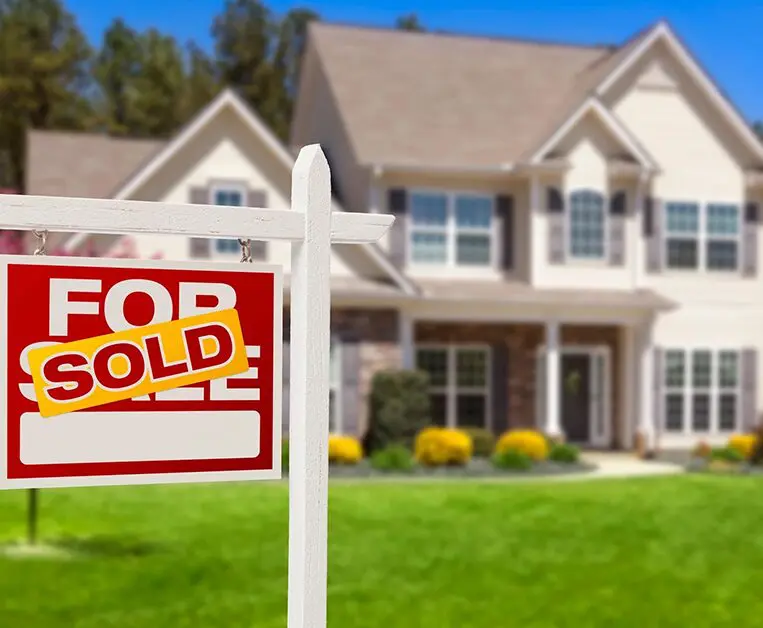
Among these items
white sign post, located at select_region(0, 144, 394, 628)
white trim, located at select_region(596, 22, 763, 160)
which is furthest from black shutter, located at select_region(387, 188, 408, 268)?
white sign post, located at select_region(0, 144, 394, 628)

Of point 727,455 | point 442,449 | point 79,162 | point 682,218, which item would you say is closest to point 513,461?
point 442,449

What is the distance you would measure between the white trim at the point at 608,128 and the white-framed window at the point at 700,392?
4510mm

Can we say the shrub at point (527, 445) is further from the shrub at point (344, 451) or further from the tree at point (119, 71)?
the tree at point (119, 71)

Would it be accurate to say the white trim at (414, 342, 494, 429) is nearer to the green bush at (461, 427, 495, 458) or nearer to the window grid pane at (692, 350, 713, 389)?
the green bush at (461, 427, 495, 458)

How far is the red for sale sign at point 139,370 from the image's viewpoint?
12.8ft

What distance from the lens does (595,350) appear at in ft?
83.5

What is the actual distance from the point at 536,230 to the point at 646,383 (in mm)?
4273

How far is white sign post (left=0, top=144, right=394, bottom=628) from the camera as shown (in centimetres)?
418

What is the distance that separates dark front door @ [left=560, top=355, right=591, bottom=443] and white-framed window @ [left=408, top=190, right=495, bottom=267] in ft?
10.9

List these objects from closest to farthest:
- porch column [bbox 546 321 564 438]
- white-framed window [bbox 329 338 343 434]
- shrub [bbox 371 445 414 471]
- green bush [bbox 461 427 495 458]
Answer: shrub [bbox 371 445 414 471] < green bush [bbox 461 427 495 458] < white-framed window [bbox 329 338 343 434] < porch column [bbox 546 321 564 438]

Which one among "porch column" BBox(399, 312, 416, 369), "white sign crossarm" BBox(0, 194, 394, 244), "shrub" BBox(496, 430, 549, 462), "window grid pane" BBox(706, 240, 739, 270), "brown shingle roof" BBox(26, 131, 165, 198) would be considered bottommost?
"shrub" BBox(496, 430, 549, 462)

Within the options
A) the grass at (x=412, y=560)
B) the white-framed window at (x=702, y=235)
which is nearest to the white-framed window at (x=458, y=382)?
the white-framed window at (x=702, y=235)

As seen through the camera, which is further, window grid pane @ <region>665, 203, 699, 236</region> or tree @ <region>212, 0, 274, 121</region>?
tree @ <region>212, 0, 274, 121</region>

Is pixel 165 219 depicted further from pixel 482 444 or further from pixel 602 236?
pixel 602 236
